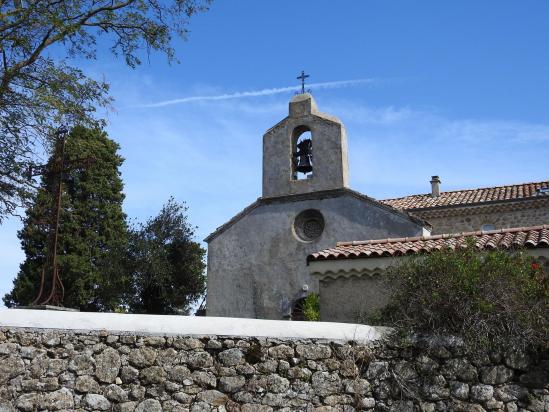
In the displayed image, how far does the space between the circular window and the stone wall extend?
35.2 feet

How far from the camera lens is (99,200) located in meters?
25.9

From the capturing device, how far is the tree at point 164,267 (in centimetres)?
2222

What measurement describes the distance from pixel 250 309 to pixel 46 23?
9.99m

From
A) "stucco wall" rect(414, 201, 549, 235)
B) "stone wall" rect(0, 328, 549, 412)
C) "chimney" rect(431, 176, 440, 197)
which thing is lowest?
"stone wall" rect(0, 328, 549, 412)

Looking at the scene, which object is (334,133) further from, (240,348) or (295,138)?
(240,348)

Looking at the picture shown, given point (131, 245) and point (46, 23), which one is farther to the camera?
point (131, 245)

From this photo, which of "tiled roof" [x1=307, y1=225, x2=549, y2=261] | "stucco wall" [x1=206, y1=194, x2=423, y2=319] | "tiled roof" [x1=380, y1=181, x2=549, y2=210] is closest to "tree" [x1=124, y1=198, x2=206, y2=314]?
"stucco wall" [x1=206, y1=194, x2=423, y2=319]

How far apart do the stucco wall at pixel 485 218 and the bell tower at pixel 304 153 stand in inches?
247

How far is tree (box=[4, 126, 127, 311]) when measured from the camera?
23250 mm

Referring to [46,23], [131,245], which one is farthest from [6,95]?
[131,245]

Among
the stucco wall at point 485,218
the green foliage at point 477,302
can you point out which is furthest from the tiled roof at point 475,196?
the green foliage at point 477,302

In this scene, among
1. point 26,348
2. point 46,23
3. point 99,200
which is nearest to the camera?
point 26,348

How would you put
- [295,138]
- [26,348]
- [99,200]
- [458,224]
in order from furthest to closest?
[99,200]
[458,224]
[295,138]
[26,348]

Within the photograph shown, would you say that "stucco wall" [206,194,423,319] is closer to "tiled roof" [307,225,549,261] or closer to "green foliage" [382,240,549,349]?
"tiled roof" [307,225,549,261]
